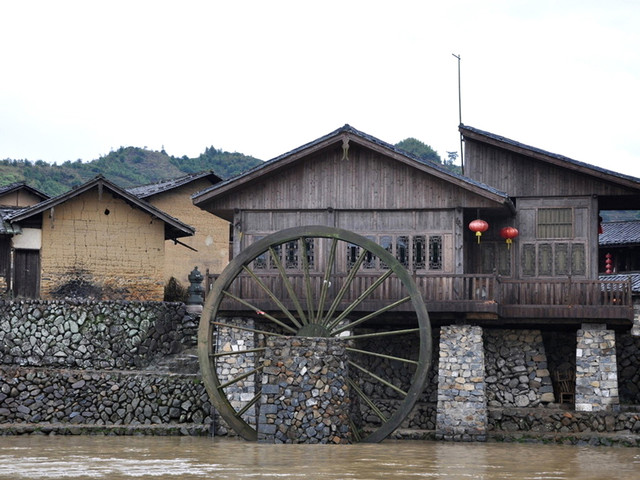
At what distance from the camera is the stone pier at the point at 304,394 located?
2322 cm

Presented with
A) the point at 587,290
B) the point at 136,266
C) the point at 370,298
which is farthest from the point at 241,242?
the point at 587,290

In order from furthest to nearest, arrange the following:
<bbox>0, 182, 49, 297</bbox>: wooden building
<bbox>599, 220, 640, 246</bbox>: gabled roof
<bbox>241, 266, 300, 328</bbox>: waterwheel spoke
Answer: <bbox>599, 220, 640, 246</bbox>: gabled roof → <bbox>0, 182, 49, 297</bbox>: wooden building → <bbox>241, 266, 300, 328</bbox>: waterwheel spoke

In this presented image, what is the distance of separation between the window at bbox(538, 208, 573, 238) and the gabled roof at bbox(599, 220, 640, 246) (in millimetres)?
9488

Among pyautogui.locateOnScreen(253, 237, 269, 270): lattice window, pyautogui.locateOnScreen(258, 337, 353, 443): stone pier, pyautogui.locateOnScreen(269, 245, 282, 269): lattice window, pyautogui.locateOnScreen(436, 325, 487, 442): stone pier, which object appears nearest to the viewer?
pyautogui.locateOnScreen(258, 337, 353, 443): stone pier

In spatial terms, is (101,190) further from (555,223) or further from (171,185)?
(555,223)

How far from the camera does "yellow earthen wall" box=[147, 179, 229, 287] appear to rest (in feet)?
123

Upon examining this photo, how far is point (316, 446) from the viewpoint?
22.6m

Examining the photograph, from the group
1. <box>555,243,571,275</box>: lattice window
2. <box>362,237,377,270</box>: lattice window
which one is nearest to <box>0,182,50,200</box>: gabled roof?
<box>362,237,377,270</box>: lattice window

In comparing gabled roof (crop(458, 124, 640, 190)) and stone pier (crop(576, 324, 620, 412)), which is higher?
gabled roof (crop(458, 124, 640, 190))

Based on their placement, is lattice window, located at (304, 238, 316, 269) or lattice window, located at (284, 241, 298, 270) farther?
lattice window, located at (304, 238, 316, 269)

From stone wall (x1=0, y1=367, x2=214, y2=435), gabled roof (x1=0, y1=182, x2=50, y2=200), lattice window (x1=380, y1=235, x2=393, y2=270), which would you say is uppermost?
gabled roof (x1=0, y1=182, x2=50, y2=200)

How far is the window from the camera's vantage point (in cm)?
2741

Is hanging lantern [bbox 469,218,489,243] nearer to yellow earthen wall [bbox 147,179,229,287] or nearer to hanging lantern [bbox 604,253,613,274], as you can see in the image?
hanging lantern [bbox 604,253,613,274]

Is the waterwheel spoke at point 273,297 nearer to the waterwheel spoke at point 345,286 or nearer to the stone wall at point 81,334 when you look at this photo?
the waterwheel spoke at point 345,286
